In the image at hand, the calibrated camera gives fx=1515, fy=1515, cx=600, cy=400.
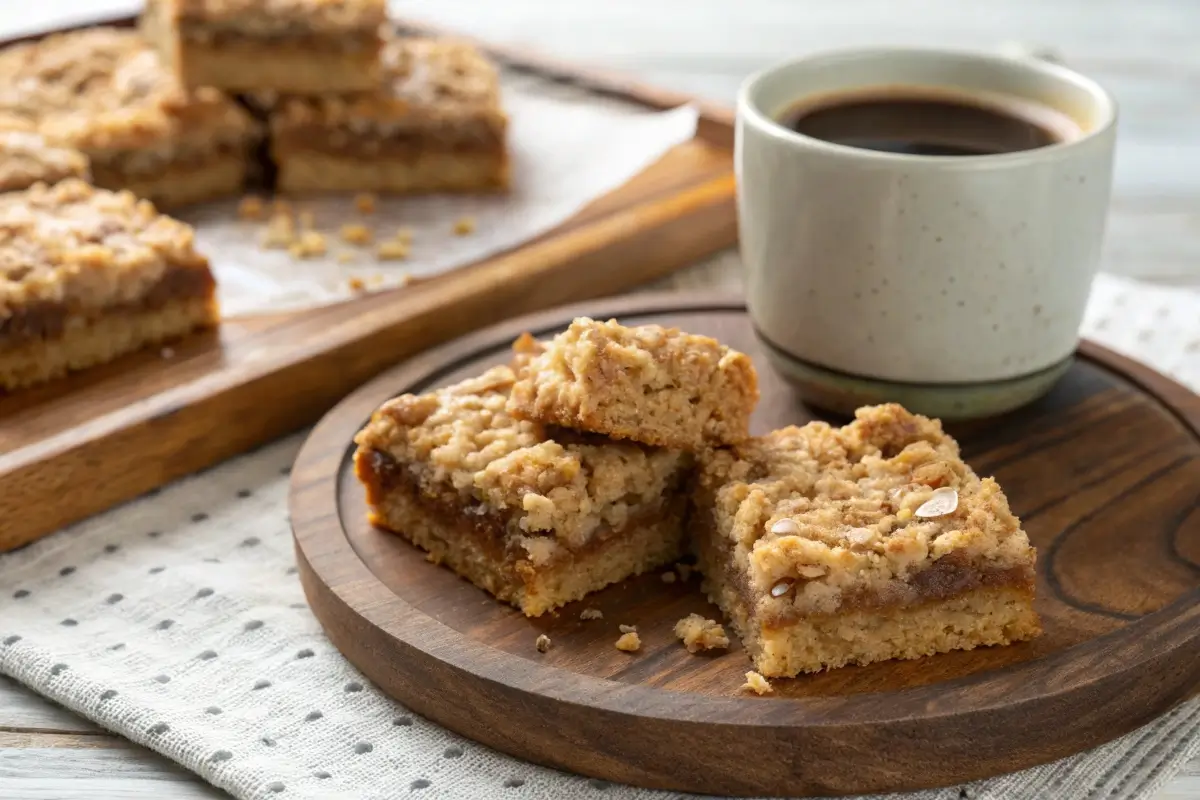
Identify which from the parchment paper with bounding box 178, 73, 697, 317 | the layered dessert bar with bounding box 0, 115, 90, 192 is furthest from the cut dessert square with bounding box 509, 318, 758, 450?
the layered dessert bar with bounding box 0, 115, 90, 192

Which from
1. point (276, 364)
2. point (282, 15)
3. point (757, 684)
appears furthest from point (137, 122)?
point (757, 684)

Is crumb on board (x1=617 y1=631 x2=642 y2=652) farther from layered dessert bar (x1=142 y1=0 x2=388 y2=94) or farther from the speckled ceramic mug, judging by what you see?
layered dessert bar (x1=142 y1=0 x2=388 y2=94)

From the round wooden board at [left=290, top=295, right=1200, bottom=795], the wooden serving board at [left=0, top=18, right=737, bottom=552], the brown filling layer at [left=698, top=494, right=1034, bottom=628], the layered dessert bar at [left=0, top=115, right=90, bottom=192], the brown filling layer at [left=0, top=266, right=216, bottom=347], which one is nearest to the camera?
the round wooden board at [left=290, top=295, right=1200, bottom=795]

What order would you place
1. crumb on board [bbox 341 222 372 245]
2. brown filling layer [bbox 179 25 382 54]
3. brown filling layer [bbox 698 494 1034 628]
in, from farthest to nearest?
Answer: brown filling layer [bbox 179 25 382 54] < crumb on board [bbox 341 222 372 245] < brown filling layer [bbox 698 494 1034 628]

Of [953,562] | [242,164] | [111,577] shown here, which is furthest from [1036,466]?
[242,164]

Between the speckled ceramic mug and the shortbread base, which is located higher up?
the speckled ceramic mug

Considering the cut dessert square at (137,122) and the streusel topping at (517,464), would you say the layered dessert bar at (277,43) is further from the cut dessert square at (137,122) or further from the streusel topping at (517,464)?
the streusel topping at (517,464)

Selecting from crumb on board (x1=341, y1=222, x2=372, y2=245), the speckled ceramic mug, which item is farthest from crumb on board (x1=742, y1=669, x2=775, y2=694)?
crumb on board (x1=341, y1=222, x2=372, y2=245)

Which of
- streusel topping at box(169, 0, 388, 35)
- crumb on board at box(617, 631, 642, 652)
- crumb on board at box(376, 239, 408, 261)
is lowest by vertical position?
crumb on board at box(376, 239, 408, 261)

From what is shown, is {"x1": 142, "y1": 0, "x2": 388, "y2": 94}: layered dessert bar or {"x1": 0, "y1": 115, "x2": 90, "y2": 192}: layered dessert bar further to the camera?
{"x1": 142, "y1": 0, "x2": 388, "y2": 94}: layered dessert bar

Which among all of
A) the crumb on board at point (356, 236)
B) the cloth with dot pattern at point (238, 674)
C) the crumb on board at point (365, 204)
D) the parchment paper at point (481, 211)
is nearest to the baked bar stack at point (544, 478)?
the cloth with dot pattern at point (238, 674)
